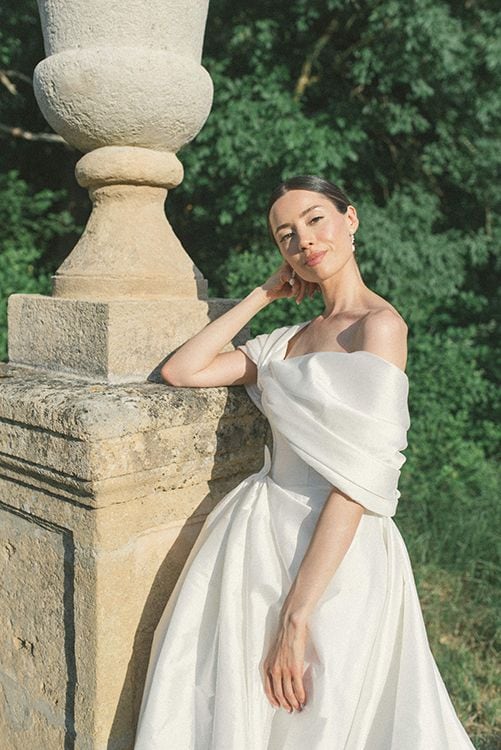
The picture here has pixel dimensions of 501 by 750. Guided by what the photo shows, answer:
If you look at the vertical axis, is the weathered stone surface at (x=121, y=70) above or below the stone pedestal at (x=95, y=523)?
above

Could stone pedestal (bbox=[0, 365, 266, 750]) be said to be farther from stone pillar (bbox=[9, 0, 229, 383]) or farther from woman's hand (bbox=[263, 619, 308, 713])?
woman's hand (bbox=[263, 619, 308, 713])

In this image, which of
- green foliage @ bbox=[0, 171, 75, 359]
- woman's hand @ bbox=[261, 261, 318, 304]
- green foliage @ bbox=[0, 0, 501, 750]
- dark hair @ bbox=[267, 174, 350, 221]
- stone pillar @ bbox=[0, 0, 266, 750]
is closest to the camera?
stone pillar @ bbox=[0, 0, 266, 750]

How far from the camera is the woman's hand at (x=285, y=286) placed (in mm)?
1865

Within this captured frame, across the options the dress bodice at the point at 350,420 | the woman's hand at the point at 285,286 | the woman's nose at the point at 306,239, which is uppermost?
the woman's nose at the point at 306,239

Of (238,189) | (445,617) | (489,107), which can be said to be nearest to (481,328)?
(489,107)

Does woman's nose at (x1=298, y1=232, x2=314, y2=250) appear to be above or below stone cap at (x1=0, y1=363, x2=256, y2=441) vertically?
above

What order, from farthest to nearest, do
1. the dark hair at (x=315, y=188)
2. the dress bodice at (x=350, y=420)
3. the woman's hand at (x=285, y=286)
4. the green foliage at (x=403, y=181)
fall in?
the green foliage at (x=403, y=181), the woman's hand at (x=285, y=286), the dark hair at (x=315, y=188), the dress bodice at (x=350, y=420)

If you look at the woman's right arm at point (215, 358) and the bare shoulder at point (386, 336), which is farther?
the woman's right arm at point (215, 358)

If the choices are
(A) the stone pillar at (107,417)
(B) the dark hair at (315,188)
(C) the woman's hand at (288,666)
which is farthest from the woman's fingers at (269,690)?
(B) the dark hair at (315,188)

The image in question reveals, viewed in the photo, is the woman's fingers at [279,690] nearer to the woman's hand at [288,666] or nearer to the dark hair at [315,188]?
the woman's hand at [288,666]

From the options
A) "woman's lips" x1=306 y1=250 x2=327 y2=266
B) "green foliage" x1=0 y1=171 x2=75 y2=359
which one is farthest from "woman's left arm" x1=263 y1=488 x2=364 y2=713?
"green foliage" x1=0 y1=171 x2=75 y2=359

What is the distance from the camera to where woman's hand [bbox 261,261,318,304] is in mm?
1865

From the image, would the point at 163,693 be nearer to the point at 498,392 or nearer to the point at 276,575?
the point at 276,575

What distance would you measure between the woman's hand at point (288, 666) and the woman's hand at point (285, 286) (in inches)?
33.4
